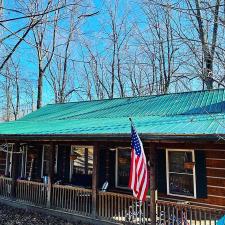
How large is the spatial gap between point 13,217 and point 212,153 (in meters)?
7.51

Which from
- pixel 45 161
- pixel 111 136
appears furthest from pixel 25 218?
pixel 45 161

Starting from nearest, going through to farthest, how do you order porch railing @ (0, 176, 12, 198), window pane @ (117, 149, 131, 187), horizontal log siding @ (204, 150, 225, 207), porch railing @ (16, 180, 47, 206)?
horizontal log siding @ (204, 150, 225, 207), porch railing @ (16, 180, 47, 206), window pane @ (117, 149, 131, 187), porch railing @ (0, 176, 12, 198)

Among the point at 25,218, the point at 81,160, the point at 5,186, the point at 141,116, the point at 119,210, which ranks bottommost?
the point at 25,218

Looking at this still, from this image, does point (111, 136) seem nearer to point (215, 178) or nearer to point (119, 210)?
point (119, 210)

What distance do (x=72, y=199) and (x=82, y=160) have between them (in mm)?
3262

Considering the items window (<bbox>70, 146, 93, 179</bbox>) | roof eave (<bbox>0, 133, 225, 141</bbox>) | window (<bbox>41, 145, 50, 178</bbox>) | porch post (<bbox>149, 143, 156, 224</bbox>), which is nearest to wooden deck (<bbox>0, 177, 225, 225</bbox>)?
porch post (<bbox>149, 143, 156, 224</bbox>)

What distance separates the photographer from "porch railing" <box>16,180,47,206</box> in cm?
1187

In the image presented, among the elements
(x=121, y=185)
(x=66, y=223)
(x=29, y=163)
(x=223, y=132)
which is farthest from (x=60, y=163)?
(x=223, y=132)

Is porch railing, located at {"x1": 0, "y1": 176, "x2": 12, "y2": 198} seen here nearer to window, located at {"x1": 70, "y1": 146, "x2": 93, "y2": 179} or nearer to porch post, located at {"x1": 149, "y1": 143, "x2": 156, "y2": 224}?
window, located at {"x1": 70, "y1": 146, "x2": 93, "y2": 179}

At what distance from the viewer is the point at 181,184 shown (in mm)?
10992

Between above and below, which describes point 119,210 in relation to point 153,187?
below

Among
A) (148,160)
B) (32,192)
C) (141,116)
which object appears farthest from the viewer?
(141,116)

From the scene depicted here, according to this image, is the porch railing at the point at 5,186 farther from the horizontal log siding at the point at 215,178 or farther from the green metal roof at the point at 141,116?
the horizontal log siding at the point at 215,178

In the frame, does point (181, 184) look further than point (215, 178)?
Yes
